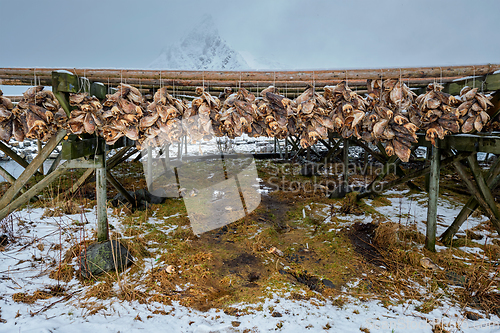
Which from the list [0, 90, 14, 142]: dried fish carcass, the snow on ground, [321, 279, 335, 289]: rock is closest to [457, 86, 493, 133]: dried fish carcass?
the snow on ground

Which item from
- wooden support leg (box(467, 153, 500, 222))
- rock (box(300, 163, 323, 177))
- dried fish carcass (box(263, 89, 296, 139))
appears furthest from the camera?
rock (box(300, 163, 323, 177))

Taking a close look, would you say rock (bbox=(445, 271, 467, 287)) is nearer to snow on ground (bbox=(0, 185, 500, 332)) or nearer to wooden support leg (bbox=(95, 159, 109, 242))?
snow on ground (bbox=(0, 185, 500, 332))

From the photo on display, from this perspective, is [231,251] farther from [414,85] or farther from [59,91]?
[414,85]

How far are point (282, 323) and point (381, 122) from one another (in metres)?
2.32

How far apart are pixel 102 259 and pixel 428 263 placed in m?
4.53

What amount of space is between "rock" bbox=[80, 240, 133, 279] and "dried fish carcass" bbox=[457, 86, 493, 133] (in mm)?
4471

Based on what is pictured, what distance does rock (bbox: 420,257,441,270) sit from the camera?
3.33 metres

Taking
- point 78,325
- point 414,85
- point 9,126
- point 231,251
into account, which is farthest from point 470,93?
point 9,126

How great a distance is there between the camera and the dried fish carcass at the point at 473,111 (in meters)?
2.61

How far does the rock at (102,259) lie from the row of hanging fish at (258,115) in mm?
1611

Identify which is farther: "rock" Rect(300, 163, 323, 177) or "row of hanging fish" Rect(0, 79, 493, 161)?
"rock" Rect(300, 163, 323, 177)

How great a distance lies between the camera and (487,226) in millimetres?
4820

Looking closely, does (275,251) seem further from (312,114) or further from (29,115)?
(29,115)

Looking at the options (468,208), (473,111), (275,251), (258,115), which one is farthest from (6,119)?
(468,208)
